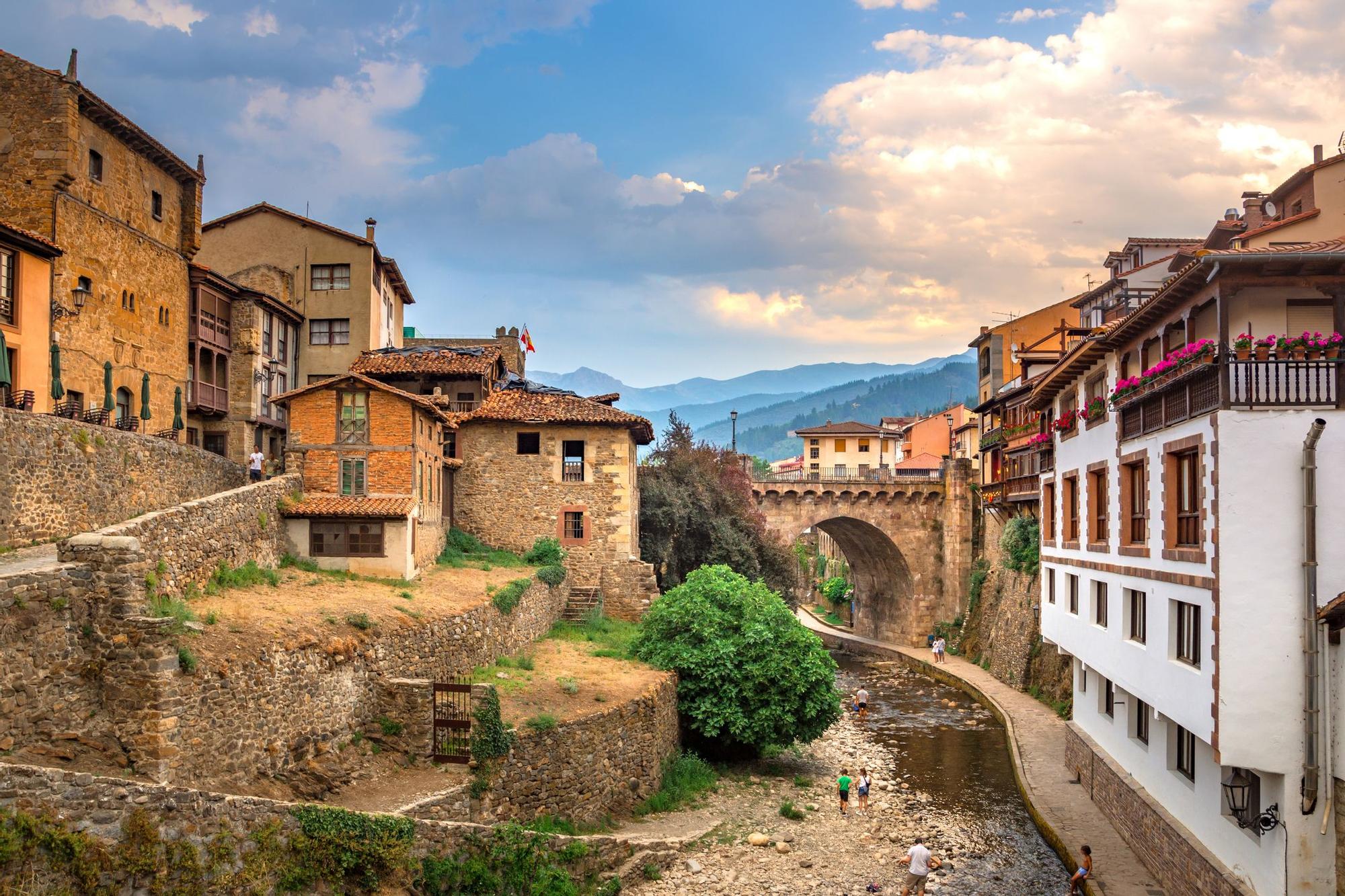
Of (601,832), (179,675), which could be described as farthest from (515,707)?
(179,675)

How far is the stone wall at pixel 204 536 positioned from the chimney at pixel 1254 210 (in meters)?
25.1

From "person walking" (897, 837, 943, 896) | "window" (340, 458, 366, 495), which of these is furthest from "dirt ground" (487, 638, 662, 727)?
"person walking" (897, 837, 943, 896)

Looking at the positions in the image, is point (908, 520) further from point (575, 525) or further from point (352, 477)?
point (352, 477)

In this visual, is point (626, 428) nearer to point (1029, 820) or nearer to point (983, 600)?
point (1029, 820)

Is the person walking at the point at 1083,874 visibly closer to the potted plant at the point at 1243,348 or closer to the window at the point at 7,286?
the potted plant at the point at 1243,348

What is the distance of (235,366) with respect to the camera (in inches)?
1352

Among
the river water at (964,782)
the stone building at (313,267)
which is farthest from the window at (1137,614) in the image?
the stone building at (313,267)

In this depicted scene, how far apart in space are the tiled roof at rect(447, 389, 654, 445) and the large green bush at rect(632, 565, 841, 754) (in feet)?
27.7

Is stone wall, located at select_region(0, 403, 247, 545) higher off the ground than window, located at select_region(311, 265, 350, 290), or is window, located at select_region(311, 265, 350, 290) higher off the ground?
window, located at select_region(311, 265, 350, 290)

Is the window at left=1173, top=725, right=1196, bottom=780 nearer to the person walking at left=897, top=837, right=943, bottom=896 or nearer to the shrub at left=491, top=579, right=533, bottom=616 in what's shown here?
the person walking at left=897, top=837, right=943, bottom=896

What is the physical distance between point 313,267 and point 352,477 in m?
16.3

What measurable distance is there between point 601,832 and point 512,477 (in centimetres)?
1662

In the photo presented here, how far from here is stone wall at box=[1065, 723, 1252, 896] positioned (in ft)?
49.3

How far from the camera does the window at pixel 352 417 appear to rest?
85.1 ft
